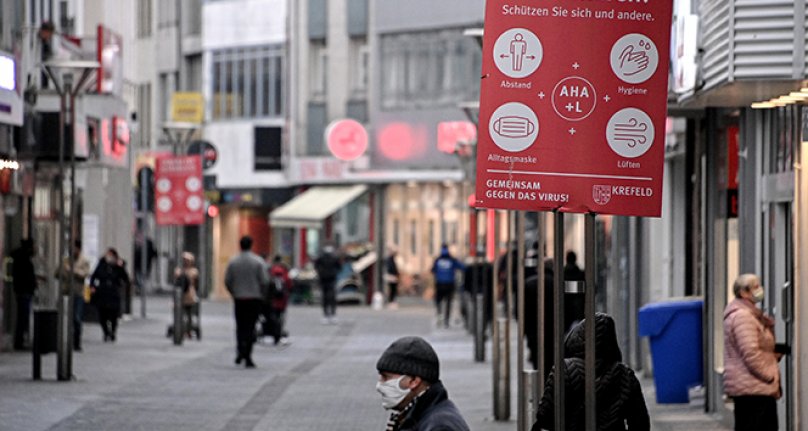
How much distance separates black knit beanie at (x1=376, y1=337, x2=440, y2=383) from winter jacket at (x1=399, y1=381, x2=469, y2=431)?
54mm

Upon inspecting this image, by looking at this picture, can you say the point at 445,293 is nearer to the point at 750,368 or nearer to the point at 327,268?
the point at 327,268

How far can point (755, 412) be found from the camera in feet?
50.5

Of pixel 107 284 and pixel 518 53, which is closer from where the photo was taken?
pixel 518 53

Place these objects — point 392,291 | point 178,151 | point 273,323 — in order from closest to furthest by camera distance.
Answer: point 273,323, point 178,151, point 392,291

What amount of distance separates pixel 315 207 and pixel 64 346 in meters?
35.6

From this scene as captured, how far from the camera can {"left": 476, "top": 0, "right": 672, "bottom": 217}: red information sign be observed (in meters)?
10.1

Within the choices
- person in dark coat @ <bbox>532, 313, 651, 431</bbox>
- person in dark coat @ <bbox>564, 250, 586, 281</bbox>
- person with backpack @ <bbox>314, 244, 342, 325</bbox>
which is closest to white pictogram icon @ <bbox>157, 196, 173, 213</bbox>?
person with backpack @ <bbox>314, 244, 342, 325</bbox>

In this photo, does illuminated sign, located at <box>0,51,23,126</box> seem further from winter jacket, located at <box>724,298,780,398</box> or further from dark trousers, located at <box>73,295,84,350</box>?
winter jacket, located at <box>724,298,780,398</box>

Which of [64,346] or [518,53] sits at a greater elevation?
[518,53]

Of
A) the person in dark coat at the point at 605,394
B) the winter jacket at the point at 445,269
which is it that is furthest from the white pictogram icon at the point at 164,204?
the person in dark coat at the point at 605,394

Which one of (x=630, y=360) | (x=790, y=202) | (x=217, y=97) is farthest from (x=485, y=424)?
(x=217, y=97)

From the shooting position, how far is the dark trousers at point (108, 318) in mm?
35031

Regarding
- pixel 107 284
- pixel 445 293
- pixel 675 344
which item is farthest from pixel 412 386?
pixel 445 293

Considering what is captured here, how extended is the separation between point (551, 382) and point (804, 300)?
24.3 feet
